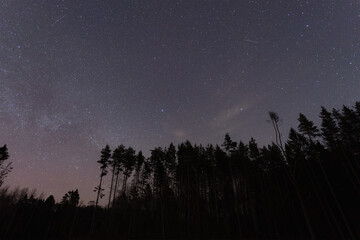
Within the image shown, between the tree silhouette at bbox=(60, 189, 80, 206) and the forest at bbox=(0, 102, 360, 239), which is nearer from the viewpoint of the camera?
the forest at bbox=(0, 102, 360, 239)

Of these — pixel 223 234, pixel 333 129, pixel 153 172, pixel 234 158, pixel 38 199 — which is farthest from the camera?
pixel 38 199

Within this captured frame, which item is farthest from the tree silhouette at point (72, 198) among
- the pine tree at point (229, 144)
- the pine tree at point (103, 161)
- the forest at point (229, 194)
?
the pine tree at point (229, 144)

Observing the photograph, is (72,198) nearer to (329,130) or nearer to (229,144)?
(229,144)

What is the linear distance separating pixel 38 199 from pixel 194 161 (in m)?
43.4

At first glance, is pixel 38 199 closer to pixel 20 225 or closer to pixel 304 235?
pixel 20 225

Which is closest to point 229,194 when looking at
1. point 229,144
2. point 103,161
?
point 229,144

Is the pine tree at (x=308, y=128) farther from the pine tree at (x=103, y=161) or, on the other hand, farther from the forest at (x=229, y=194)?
the pine tree at (x=103, y=161)

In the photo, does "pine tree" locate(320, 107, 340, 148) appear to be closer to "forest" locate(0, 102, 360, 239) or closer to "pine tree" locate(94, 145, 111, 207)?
"forest" locate(0, 102, 360, 239)

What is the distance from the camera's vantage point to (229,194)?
38.0 metres

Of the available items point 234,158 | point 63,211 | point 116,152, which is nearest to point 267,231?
point 234,158

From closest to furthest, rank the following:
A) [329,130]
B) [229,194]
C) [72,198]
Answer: [329,130] → [229,194] → [72,198]

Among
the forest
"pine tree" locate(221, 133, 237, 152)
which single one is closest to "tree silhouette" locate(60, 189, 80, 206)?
the forest

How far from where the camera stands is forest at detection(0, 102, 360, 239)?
85.4ft

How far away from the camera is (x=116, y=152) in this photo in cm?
3800
